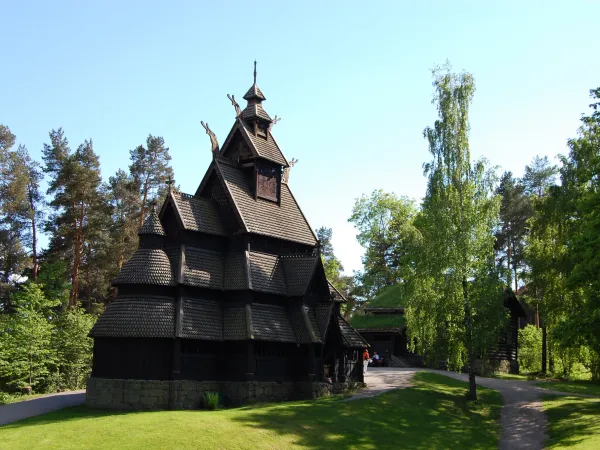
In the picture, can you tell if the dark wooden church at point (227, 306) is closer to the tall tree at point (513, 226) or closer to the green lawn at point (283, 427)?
the green lawn at point (283, 427)

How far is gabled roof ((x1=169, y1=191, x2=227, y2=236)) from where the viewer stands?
3105 cm

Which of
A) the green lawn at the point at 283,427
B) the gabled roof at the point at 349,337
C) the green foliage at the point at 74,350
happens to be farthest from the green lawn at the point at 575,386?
the green foliage at the point at 74,350

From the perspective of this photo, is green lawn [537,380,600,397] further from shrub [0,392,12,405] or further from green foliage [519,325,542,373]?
shrub [0,392,12,405]

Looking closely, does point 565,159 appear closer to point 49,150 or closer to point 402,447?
point 402,447

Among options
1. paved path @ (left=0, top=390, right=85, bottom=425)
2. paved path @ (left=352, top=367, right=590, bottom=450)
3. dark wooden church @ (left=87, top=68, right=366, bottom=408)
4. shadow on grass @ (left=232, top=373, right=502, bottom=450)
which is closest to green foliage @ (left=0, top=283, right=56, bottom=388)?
paved path @ (left=0, top=390, right=85, bottom=425)

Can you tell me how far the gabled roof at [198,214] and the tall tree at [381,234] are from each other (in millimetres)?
40050

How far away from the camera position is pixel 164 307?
28688 millimetres

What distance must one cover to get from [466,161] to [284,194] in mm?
11034

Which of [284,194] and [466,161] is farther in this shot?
[284,194]

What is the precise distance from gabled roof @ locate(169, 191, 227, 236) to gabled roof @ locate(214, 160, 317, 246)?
4.53 feet

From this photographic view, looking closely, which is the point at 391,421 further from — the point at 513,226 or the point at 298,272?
the point at 513,226

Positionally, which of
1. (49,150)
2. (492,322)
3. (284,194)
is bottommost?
(492,322)

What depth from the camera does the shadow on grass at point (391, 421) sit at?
23.2 metres

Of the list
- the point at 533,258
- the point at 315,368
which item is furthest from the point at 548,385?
the point at 315,368
